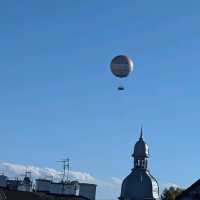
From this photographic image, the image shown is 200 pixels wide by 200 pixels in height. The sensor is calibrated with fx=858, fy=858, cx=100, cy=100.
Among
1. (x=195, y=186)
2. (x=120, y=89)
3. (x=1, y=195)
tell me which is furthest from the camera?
(x=1, y=195)

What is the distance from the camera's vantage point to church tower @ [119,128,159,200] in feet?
407

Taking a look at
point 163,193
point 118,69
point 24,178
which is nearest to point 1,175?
point 24,178

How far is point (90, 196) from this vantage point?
157m

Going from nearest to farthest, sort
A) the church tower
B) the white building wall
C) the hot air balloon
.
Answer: the hot air balloon
the church tower
the white building wall

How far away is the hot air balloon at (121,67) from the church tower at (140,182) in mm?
41114

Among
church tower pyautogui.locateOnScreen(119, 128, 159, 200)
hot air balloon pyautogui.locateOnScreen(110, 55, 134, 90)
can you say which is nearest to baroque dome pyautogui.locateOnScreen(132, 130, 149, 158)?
church tower pyautogui.locateOnScreen(119, 128, 159, 200)

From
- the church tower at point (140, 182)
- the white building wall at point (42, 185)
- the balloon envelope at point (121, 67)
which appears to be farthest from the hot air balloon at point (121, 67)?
the white building wall at point (42, 185)

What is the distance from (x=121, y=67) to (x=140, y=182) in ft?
138

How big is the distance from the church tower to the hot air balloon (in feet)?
135

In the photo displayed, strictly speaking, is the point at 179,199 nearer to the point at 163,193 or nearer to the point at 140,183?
the point at 140,183

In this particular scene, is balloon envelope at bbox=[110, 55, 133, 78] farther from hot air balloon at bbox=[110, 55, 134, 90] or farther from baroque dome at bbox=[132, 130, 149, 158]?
baroque dome at bbox=[132, 130, 149, 158]

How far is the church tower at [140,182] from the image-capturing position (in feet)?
407

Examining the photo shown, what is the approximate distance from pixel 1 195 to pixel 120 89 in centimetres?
4443

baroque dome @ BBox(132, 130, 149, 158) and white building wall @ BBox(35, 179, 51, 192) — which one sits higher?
white building wall @ BBox(35, 179, 51, 192)
